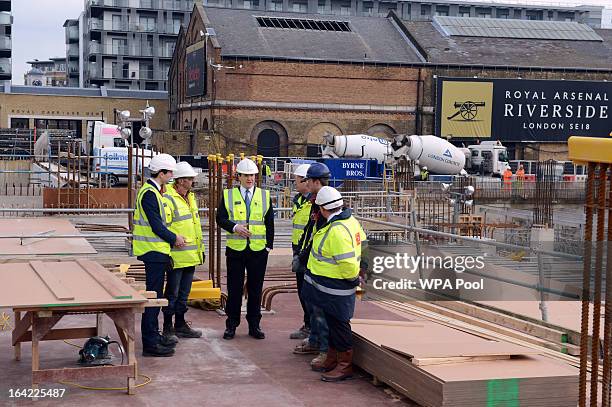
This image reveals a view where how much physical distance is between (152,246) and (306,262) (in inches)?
62.8

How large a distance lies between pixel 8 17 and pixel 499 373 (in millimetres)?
78264

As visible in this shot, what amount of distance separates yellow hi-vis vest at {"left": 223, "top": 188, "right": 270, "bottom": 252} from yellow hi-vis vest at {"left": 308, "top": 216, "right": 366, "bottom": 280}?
5.43 feet

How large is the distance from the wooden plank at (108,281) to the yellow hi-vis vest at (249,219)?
153cm

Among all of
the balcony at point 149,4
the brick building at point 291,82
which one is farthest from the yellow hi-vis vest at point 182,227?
the balcony at point 149,4

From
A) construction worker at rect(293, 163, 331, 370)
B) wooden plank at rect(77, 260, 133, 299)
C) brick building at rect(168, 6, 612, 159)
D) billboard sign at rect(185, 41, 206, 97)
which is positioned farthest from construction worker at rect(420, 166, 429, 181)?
wooden plank at rect(77, 260, 133, 299)

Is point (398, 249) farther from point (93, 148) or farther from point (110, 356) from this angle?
point (93, 148)

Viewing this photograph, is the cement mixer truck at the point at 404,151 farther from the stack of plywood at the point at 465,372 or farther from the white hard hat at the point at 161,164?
the stack of plywood at the point at 465,372

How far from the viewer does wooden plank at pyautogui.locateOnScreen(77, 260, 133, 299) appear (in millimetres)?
7584

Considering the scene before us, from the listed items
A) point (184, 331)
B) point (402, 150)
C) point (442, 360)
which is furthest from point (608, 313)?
point (402, 150)

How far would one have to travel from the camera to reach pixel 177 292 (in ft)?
31.2

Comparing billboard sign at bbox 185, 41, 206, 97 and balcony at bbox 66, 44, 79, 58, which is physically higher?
balcony at bbox 66, 44, 79, 58

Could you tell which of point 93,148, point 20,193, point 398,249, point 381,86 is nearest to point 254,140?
point 381,86

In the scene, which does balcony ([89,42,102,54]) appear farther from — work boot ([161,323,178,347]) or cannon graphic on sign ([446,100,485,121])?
work boot ([161,323,178,347])

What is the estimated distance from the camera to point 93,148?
41.3m
